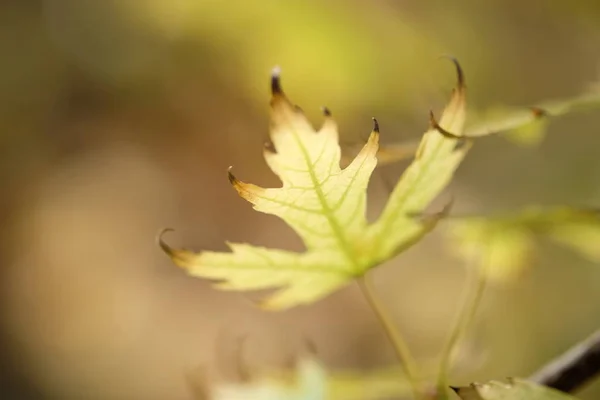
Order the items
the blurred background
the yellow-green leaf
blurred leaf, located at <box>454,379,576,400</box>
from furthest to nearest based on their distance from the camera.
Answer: the blurred background → the yellow-green leaf → blurred leaf, located at <box>454,379,576,400</box>

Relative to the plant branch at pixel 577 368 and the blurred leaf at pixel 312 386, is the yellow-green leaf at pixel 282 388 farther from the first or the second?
the plant branch at pixel 577 368

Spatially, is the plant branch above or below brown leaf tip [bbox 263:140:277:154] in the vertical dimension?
below

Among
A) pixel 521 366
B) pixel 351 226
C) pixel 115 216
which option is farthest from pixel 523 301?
pixel 115 216

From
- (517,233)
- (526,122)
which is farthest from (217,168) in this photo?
(526,122)

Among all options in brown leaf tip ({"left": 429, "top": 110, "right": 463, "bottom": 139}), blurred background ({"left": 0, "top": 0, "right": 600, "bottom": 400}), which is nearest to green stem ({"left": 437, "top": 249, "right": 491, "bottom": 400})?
brown leaf tip ({"left": 429, "top": 110, "right": 463, "bottom": 139})

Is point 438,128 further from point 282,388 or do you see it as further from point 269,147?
point 282,388

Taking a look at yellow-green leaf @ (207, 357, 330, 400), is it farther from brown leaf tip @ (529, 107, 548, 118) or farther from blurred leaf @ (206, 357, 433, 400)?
brown leaf tip @ (529, 107, 548, 118)
